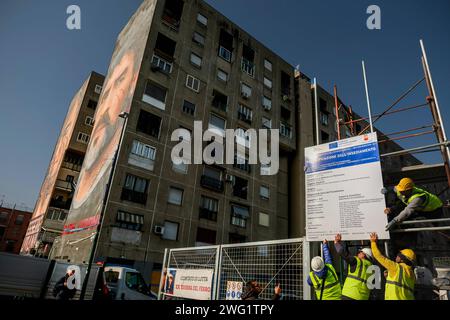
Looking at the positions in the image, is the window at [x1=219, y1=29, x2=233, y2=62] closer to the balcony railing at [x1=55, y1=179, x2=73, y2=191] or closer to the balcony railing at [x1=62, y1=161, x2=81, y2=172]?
the balcony railing at [x1=62, y1=161, x2=81, y2=172]

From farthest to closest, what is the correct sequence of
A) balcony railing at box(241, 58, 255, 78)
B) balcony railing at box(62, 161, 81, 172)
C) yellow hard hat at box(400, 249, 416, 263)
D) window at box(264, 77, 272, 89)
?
balcony railing at box(62, 161, 81, 172) → window at box(264, 77, 272, 89) → balcony railing at box(241, 58, 255, 78) → yellow hard hat at box(400, 249, 416, 263)

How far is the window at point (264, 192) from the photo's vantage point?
2717cm

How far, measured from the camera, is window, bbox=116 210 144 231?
18.2 m

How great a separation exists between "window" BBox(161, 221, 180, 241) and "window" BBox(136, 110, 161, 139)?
6794 mm

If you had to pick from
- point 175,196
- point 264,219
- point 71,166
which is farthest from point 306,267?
point 71,166

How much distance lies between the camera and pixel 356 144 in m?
6.06

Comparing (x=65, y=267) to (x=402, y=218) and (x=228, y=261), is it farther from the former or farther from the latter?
(x=402, y=218)

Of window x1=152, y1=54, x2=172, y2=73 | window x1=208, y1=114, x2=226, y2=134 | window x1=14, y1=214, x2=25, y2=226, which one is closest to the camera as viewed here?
window x1=152, y1=54, x2=172, y2=73

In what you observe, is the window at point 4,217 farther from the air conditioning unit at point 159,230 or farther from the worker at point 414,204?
the worker at point 414,204

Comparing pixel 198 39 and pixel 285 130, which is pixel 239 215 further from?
pixel 198 39

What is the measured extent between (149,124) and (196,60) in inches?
340

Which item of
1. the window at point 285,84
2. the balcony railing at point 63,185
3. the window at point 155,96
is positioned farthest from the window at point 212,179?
the balcony railing at point 63,185

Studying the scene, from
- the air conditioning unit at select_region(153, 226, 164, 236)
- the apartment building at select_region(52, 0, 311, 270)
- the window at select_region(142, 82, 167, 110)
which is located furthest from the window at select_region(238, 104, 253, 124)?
the air conditioning unit at select_region(153, 226, 164, 236)

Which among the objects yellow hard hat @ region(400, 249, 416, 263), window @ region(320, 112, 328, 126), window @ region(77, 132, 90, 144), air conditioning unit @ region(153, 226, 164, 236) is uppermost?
window @ region(320, 112, 328, 126)
